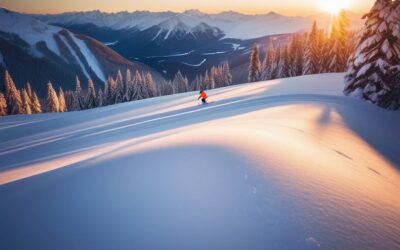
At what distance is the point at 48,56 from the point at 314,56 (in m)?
184

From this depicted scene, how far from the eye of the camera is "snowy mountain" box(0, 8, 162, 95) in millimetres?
153125

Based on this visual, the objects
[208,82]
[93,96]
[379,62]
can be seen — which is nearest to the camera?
[379,62]

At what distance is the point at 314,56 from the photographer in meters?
46.2

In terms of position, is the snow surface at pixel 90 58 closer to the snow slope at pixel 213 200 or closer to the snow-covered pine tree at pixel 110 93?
the snow-covered pine tree at pixel 110 93

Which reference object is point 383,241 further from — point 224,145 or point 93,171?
point 93,171

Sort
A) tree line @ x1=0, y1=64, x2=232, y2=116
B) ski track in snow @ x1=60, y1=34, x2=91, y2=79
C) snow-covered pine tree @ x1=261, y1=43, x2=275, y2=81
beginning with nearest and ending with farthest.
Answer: tree line @ x1=0, y1=64, x2=232, y2=116
snow-covered pine tree @ x1=261, y1=43, x2=275, y2=81
ski track in snow @ x1=60, y1=34, x2=91, y2=79

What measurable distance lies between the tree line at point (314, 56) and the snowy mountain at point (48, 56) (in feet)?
441

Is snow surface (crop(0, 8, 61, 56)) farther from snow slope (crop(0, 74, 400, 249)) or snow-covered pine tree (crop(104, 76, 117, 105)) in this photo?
snow slope (crop(0, 74, 400, 249))

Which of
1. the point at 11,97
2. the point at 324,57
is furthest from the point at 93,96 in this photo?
the point at 324,57

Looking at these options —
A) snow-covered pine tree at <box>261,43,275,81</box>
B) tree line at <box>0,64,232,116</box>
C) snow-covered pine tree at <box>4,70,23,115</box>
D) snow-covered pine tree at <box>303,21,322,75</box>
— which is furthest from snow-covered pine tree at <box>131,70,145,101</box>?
snow-covered pine tree at <box>303,21,322,75</box>

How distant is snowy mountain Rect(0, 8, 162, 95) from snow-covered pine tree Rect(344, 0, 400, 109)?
163009 millimetres

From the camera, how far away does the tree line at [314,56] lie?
40625 mm

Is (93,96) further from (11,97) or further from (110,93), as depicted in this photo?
(11,97)

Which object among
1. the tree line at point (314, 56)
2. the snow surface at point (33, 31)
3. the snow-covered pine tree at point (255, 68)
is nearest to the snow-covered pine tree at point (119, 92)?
the tree line at point (314, 56)
